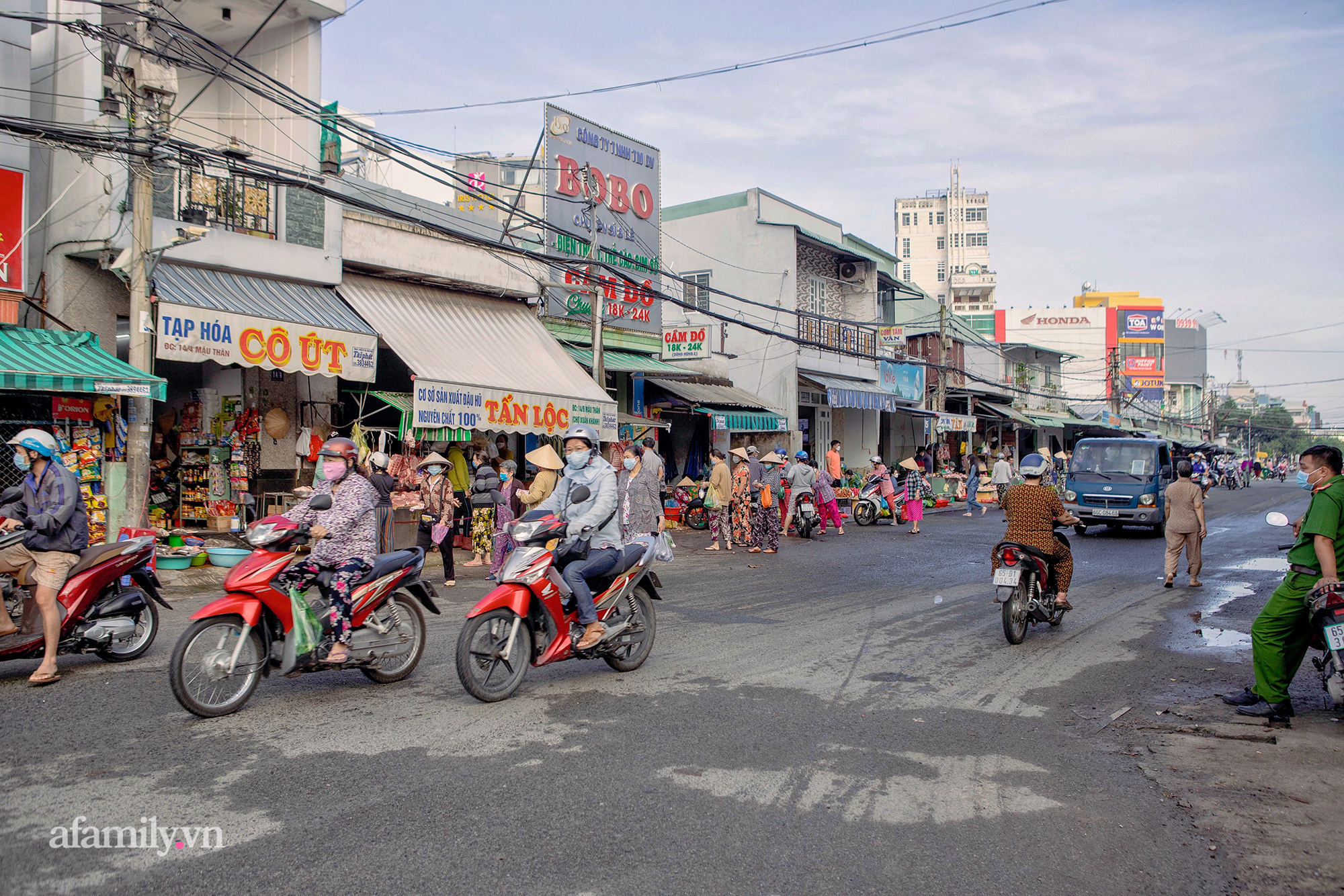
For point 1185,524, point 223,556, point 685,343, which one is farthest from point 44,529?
point 685,343

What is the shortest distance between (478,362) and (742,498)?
516cm

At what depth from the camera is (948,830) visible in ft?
13.2

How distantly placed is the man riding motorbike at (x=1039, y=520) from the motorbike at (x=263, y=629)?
5.36m

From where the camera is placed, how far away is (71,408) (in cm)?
1103

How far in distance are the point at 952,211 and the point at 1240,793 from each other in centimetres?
11994

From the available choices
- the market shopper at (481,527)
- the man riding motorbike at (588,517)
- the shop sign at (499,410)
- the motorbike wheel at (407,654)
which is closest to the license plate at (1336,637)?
the man riding motorbike at (588,517)

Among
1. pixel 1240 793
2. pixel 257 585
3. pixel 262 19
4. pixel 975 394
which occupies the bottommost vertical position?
pixel 1240 793

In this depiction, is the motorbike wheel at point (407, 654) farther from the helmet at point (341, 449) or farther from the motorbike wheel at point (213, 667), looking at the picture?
the helmet at point (341, 449)

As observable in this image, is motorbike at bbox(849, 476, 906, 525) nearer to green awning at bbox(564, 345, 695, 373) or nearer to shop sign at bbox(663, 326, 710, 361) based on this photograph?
green awning at bbox(564, 345, 695, 373)

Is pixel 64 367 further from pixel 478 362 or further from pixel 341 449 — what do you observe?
pixel 341 449

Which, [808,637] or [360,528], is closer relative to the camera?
[360,528]

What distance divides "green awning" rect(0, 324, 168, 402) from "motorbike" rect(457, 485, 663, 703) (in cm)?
645

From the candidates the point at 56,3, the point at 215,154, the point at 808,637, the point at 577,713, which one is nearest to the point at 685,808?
the point at 577,713

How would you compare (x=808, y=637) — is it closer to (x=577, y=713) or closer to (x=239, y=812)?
(x=577, y=713)
